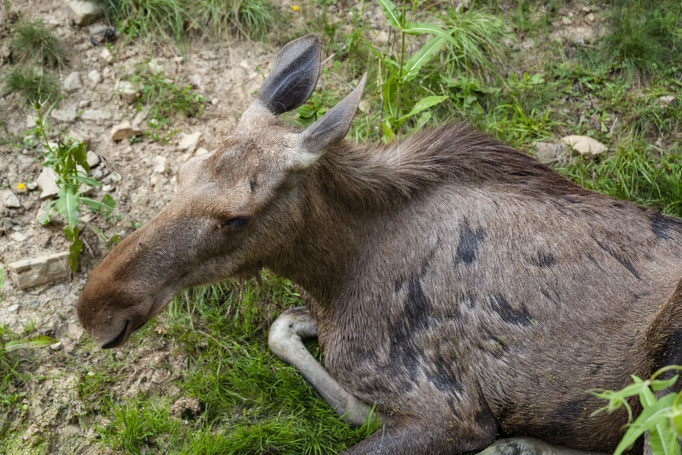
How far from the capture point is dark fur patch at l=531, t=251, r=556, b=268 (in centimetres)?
448

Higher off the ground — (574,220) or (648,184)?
(574,220)

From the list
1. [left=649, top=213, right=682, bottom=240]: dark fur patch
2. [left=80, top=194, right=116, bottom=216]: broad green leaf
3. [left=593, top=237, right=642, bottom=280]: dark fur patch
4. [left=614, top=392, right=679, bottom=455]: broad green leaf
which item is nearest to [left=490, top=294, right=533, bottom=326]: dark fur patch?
[left=593, top=237, right=642, bottom=280]: dark fur patch

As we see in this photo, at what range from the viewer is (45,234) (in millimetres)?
5820

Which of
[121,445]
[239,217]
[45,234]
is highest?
[239,217]

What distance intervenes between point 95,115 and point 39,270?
1.89m

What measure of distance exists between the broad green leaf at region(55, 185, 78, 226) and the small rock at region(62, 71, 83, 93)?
5.82 ft

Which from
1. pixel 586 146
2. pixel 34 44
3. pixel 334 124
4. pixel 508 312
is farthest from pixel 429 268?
pixel 34 44

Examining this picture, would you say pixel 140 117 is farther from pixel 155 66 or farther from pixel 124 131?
pixel 155 66

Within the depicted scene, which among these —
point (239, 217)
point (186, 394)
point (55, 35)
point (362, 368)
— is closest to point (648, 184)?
point (362, 368)

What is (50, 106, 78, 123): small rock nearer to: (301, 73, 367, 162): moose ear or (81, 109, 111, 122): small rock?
(81, 109, 111, 122): small rock

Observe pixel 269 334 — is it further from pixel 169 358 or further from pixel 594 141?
pixel 594 141

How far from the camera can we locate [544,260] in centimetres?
450

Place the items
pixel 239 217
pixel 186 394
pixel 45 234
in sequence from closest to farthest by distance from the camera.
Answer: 1. pixel 239 217
2. pixel 186 394
3. pixel 45 234

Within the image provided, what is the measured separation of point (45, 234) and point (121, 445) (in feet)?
6.96
